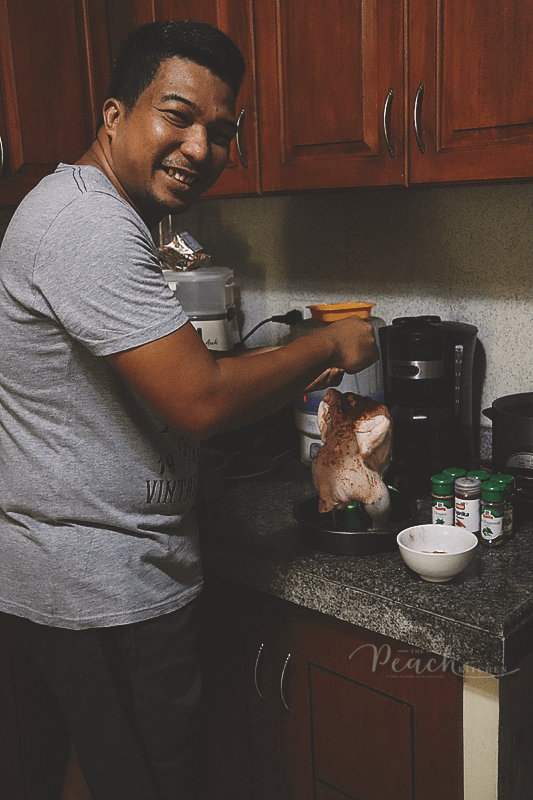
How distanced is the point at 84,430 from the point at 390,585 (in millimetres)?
527

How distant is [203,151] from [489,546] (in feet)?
2.61

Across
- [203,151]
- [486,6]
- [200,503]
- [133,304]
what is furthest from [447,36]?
[200,503]

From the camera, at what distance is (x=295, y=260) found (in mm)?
2025

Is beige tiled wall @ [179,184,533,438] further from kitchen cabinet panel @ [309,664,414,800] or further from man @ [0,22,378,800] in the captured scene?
kitchen cabinet panel @ [309,664,414,800]

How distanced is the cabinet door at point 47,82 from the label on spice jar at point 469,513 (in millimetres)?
1231

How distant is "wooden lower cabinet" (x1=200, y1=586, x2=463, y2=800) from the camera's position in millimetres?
1162

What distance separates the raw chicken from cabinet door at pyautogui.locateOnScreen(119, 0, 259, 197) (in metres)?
0.60

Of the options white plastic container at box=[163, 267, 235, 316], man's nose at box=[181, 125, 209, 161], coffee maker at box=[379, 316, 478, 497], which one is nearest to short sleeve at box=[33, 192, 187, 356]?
man's nose at box=[181, 125, 209, 161]

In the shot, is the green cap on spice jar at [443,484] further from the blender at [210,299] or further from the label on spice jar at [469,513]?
the blender at [210,299]

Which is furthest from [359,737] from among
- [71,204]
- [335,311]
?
[71,204]

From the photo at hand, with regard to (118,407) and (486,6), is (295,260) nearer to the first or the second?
(486,6)

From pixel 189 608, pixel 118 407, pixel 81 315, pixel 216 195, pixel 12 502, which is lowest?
pixel 189 608

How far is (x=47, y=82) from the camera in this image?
179 cm

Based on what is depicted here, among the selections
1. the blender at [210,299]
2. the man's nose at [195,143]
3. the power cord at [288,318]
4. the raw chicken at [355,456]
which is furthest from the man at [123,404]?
the blender at [210,299]
